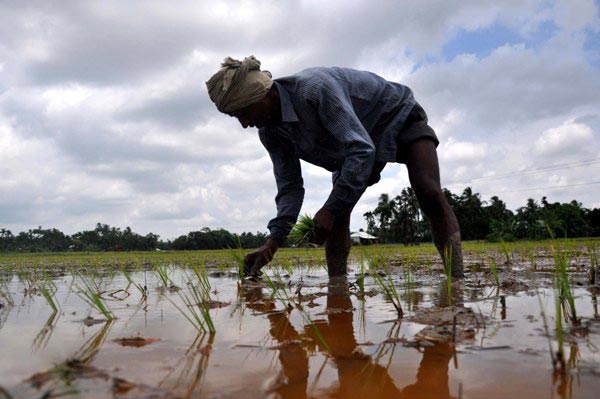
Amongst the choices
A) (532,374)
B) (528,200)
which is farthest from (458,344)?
(528,200)

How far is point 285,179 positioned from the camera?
3.14 m

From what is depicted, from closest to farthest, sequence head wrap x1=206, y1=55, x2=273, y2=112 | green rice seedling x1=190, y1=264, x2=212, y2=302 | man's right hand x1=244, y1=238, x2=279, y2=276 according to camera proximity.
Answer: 1. green rice seedling x1=190, y1=264, x2=212, y2=302
2. head wrap x1=206, y1=55, x2=273, y2=112
3. man's right hand x1=244, y1=238, x2=279, y2=276

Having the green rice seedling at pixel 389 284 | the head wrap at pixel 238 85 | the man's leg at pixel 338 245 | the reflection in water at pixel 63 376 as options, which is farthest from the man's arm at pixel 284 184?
the reflection in water at pixel 63 376

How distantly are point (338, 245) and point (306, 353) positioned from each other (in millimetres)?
2090

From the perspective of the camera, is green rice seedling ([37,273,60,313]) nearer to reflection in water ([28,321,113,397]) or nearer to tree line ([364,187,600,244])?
reflection in water ([28,321,113,397])

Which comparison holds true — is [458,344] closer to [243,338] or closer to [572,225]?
[243,338]

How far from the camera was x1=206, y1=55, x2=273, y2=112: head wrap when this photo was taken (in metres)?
2.35

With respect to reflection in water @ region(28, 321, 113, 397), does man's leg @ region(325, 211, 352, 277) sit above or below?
above

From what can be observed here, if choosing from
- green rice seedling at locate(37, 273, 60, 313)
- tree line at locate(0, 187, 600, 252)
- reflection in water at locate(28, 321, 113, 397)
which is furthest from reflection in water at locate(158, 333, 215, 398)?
tree line at locate(0, 187, 600, 252)

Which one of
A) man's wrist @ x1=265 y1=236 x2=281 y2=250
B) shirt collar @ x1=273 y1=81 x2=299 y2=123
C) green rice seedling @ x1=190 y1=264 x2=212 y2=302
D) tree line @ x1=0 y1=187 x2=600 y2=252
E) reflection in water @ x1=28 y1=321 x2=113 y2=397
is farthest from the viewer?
tree line @ x1=0 y1=187 x2=600 y2=252

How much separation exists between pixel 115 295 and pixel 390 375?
71.2 inches

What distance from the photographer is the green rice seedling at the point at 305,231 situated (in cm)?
235

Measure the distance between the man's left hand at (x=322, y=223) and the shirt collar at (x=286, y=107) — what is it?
0.54 metres

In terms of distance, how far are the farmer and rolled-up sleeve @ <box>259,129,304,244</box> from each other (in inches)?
0.4
